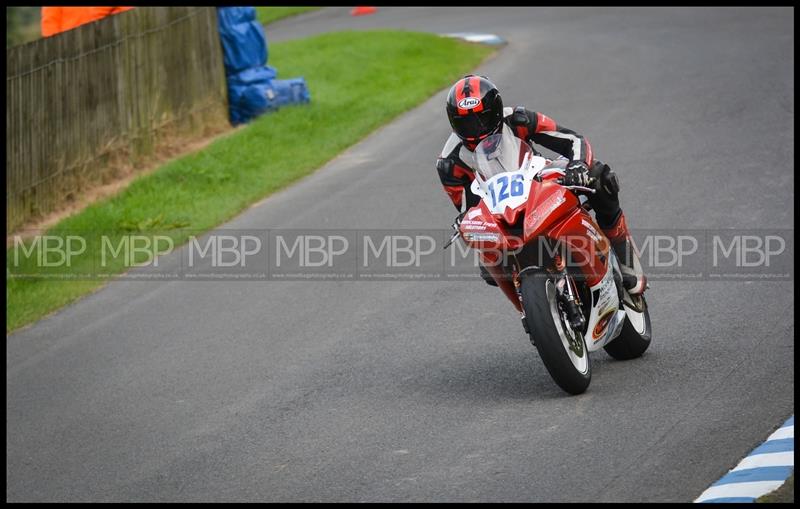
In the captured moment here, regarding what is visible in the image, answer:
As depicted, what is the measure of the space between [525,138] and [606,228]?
0.95 meters

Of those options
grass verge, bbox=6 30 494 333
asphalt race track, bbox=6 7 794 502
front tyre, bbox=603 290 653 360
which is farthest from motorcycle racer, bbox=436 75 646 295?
grass verge, bbox=6 30 494 333

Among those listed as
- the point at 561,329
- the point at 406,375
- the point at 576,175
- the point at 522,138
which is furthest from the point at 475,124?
the point at 406,375

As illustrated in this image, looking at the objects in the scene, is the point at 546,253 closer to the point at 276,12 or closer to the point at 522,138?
the point at 522,138

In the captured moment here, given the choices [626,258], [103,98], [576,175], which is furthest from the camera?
[103,98]

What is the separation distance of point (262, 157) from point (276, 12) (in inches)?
622

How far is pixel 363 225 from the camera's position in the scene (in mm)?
13438

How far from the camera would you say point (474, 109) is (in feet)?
25.3

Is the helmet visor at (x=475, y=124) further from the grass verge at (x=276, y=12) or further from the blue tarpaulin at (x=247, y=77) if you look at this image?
the grass verge at (x=276, y=12)

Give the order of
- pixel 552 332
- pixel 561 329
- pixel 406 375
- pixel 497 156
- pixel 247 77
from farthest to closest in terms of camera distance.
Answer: pixel 247 77, pixel 406 375, pixel 497 156, pixel 561 329, pixel 552 332

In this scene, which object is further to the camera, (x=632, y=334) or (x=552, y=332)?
(x=632, y=334)

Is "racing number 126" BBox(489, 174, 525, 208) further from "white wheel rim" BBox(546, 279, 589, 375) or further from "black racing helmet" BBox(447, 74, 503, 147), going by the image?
"white wheel rim" BBox(546, 279, 589, 375)

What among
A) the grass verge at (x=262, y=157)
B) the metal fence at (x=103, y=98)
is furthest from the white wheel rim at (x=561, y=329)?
the metal fence at (x=103, y=98)

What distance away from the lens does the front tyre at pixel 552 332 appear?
24.2ft

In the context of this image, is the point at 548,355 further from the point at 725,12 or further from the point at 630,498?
the point at 725,12
